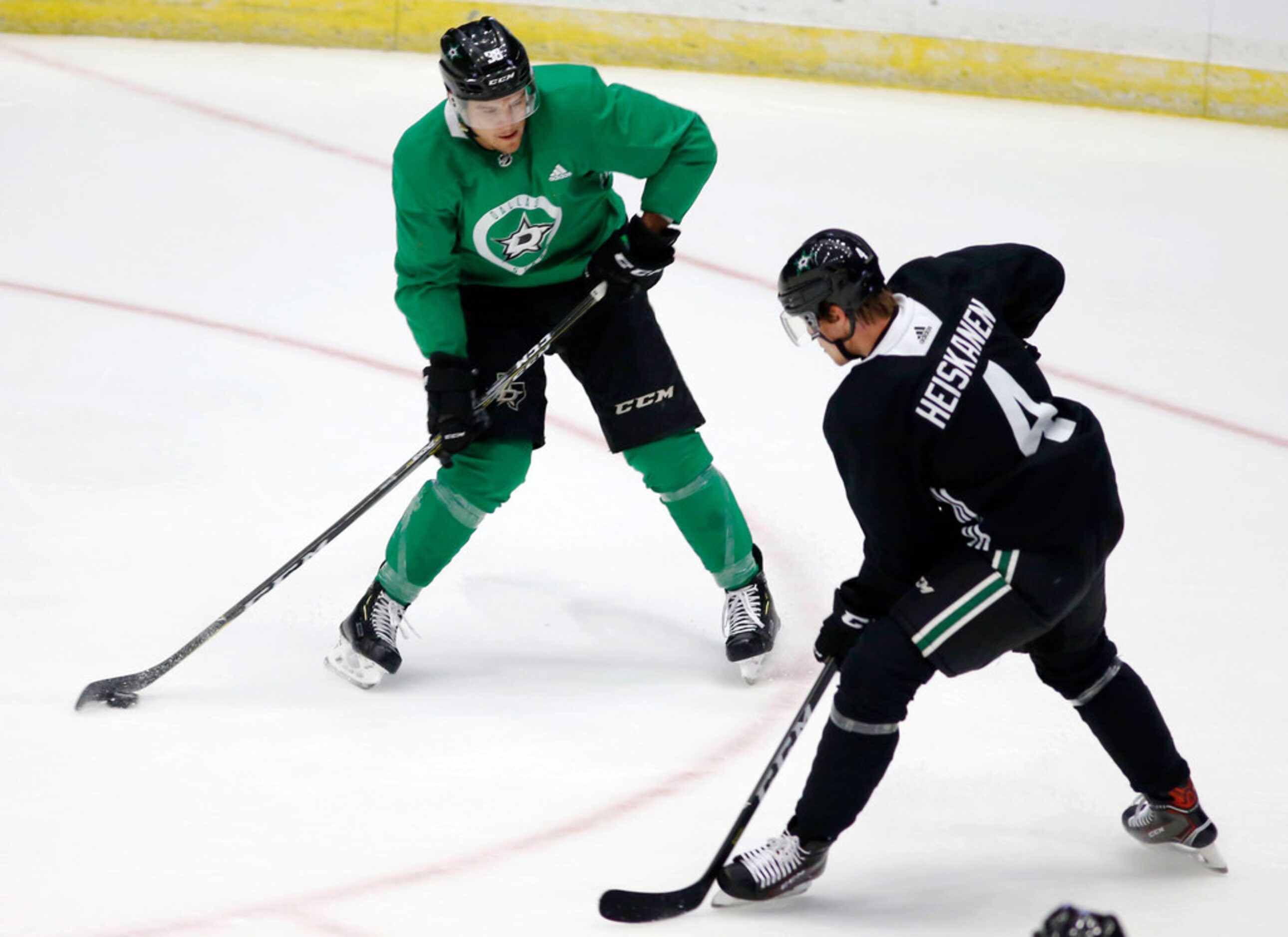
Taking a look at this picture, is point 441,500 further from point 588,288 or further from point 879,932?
point 879,932

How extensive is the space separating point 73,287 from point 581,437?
1.68m

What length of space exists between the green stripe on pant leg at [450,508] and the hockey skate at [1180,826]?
1277 mm

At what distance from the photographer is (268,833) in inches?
101

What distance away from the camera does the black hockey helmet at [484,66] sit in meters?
2.68

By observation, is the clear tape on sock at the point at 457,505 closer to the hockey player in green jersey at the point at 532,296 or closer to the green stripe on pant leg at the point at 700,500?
the hockey player in green jersey at the point at 532,296

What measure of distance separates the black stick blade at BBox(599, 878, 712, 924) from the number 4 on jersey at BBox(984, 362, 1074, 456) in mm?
783

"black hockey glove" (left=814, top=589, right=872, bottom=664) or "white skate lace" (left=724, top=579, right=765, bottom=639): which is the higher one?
"black hockey glove" (left=814, top=589, right=872, bottom=664)

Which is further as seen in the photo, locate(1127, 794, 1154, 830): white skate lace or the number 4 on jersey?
locate(1127, 794, 1154, 830): white skate lace

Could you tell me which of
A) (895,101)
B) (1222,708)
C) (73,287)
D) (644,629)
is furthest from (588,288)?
(895,101)

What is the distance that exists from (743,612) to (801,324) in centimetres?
98

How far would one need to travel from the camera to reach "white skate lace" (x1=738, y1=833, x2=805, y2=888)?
2.34m

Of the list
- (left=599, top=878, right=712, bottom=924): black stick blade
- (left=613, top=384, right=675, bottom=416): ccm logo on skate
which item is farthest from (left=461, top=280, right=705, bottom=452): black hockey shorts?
(left=599, top=878, right=712, bottom=924): black stick blade

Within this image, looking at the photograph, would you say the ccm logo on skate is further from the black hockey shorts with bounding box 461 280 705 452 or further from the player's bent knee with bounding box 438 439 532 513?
the player's bent knee with bounding box 438 439 532 513

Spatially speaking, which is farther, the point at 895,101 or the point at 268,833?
the point at 895,101
